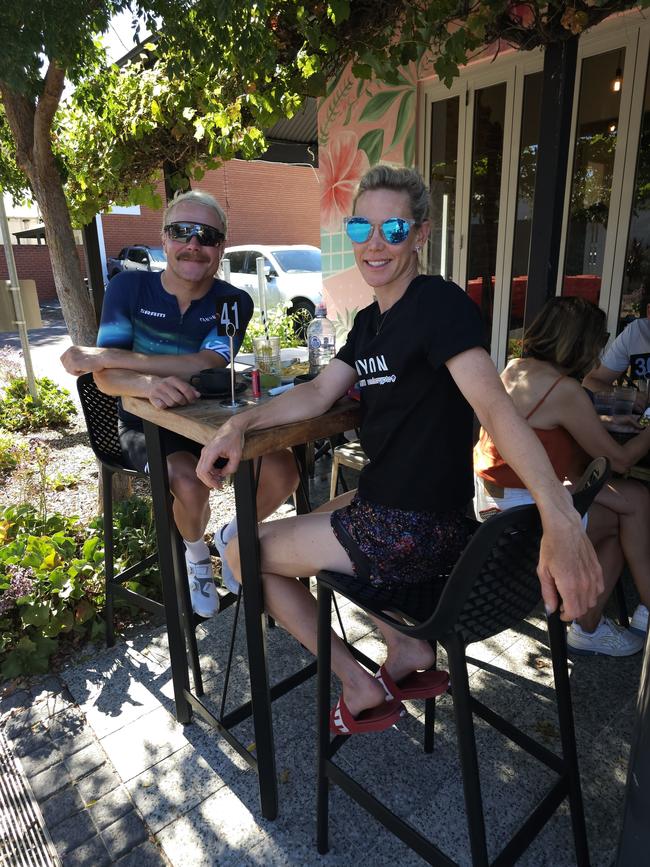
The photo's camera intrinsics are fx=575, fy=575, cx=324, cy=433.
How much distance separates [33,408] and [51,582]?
149 inches

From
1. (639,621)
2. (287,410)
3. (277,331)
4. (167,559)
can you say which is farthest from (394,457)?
(277,331)

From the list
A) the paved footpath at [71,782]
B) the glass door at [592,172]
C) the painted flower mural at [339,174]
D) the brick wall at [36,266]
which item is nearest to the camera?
the paved footpath at [71,782]

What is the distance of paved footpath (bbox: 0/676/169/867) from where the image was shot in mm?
1606

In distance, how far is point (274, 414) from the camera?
1539mm

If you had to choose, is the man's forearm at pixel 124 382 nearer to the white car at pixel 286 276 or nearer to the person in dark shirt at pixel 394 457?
the person in dark shirt at pixel 394 457

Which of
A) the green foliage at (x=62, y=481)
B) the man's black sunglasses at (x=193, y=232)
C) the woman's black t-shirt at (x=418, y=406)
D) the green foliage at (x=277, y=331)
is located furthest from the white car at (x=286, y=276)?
the woman's black t-shirt at (x=418, y=406)

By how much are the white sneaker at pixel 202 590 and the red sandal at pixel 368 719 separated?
0.81 metres

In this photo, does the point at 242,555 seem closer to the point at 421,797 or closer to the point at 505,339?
the point at 421,797

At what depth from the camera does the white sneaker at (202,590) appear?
2.11 m

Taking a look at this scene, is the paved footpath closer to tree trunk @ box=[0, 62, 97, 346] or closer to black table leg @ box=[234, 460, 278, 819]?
black table leg @ box=[234, 460, 278, 819]

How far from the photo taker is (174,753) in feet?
→ 6.30

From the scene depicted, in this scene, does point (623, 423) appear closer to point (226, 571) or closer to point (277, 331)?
point (226, 571)

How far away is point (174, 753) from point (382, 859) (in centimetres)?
76

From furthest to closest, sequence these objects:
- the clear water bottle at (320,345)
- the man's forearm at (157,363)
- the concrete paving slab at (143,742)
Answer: the clear water bottle at (320,345) → the man's forearm at (157,363) → the concrete paving slab at (143,742)
